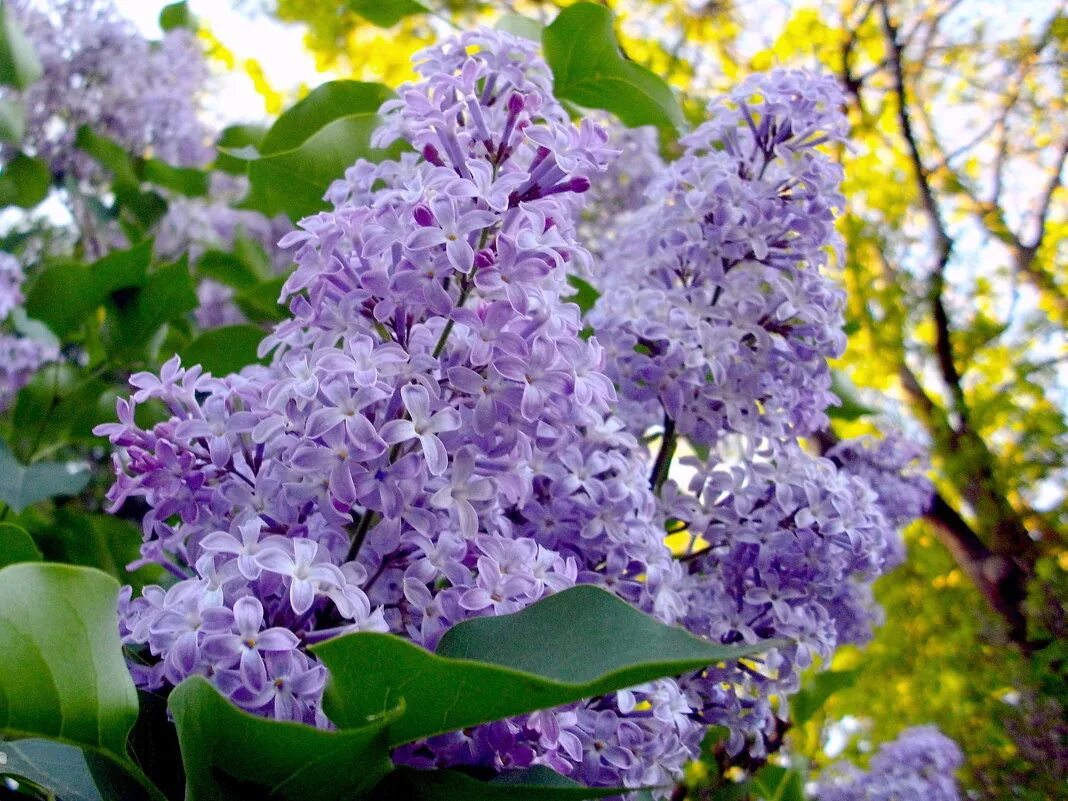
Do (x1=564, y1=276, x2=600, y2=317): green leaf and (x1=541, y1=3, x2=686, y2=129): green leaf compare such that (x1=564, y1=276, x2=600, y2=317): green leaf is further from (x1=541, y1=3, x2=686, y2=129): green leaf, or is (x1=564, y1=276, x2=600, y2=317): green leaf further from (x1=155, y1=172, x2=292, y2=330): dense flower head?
(x1=155, y1=172, x2=292, y2=330): dense flower head

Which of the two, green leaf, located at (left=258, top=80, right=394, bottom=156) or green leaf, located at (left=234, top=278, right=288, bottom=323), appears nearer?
green leaf, located at (left=258, top=80, right=394, bottom=156)

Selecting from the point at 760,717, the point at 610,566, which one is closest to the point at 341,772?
the point at 610,566

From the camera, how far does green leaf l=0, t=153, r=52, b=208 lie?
1.10m

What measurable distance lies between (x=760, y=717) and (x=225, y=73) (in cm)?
166

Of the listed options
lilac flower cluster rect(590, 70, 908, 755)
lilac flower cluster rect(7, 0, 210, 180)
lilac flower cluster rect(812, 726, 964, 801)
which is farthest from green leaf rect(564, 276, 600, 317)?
lilac flower cluster rect(7, 0, 210, 180)

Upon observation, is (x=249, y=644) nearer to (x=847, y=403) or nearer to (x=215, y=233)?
(x=847, y=403)

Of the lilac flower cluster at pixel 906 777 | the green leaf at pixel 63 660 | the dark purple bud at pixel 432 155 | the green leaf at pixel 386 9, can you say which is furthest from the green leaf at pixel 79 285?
A: the lilac flower cluster at pixel 906 777

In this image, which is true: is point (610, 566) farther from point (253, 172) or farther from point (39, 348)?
point (39, 348)

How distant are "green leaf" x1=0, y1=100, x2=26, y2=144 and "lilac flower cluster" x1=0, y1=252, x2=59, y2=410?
137 millimetres

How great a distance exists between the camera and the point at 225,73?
1.80m

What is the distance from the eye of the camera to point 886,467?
774mm

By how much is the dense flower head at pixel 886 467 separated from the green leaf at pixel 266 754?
520mm

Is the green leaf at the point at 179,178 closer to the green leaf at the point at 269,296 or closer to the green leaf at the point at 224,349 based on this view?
the green leaf at the point at 269,296

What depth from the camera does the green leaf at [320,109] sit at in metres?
0.70
